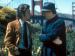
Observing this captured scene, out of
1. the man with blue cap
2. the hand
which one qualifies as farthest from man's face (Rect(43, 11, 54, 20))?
the hand

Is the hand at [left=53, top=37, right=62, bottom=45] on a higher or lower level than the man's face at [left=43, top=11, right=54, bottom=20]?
lower

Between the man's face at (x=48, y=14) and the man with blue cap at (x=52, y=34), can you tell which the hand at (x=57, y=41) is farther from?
the man's face at (x=48, y=14)

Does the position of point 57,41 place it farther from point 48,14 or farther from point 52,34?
point 48,14

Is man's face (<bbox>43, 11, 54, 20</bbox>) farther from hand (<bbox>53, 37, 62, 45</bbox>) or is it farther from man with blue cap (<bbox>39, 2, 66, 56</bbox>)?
hand (<bbox>53, 37, 62, 45</bbox>)

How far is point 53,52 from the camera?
4055 mm

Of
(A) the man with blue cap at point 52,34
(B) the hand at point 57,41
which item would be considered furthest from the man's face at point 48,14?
(B) the hand at point 57,41

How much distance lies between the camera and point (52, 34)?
4012 millimetres

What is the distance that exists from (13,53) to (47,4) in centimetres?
76

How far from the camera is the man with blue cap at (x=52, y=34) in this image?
4.00 metres

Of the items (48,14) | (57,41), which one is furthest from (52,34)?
(48,14)

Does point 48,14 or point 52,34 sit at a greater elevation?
point 48,14

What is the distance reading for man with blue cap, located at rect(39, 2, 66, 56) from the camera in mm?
4004

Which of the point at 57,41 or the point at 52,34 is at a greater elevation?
the point at 52,34

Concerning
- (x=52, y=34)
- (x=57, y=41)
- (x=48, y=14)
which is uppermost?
(x=48, y=14)
